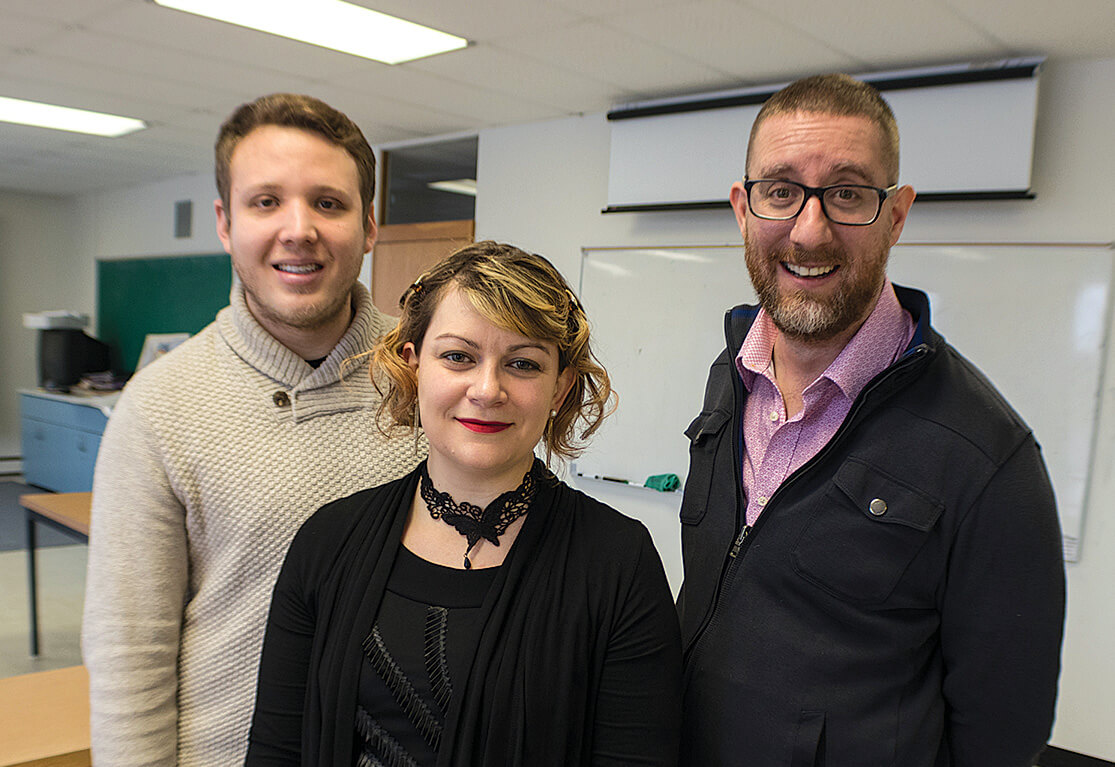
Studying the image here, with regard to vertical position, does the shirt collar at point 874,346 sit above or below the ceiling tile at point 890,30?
below

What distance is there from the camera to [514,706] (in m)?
1.06

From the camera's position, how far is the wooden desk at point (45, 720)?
173 centimetres

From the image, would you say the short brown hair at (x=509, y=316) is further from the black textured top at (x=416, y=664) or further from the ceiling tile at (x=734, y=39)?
the ceiling tile at (x=734, y=39)

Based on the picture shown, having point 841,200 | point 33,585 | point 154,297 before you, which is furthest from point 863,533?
point 154,297

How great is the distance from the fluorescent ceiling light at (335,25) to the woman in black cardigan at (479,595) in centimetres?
240

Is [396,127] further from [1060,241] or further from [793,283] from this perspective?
[793,283]

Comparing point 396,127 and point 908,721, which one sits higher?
point 396,127

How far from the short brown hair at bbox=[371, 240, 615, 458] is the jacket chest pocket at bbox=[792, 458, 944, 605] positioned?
390 mm

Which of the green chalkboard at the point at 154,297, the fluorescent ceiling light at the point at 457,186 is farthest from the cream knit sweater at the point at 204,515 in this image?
the green chalkboard at the point at 154,297

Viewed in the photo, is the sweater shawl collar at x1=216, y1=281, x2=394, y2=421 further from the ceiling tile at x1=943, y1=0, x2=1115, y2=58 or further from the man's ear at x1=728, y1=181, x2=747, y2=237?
the ceiling tile at x1=943, y1=0, x2=1115, y2=58

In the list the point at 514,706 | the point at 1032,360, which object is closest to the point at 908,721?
the point at 514,706

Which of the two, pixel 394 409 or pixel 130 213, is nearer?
pixel 394 409

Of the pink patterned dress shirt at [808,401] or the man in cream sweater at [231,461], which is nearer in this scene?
the man in cream sweater at [231,461]

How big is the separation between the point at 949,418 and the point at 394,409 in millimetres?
869
